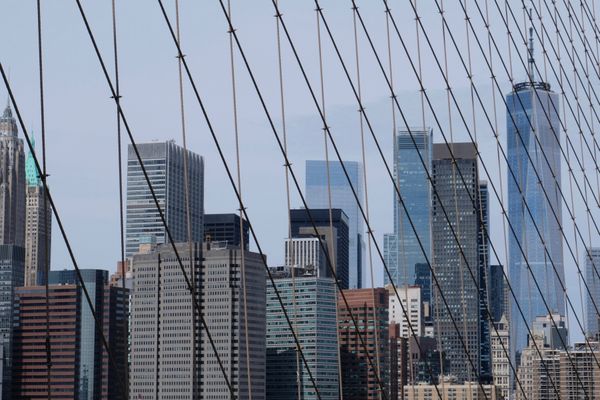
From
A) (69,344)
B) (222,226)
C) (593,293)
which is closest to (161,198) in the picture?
(222,226)

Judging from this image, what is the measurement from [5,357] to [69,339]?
12.8 ft

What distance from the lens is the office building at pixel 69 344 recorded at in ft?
251

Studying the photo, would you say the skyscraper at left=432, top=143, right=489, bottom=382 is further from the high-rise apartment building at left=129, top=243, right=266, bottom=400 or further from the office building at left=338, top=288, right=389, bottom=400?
the office building at left=338, top=288, right=389, bottom=400

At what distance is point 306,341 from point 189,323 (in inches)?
285

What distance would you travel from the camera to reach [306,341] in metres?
69.5

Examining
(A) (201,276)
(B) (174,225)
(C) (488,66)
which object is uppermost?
(B) (174,225)

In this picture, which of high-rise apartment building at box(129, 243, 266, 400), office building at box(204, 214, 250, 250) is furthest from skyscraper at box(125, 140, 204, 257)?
high-rise apartment building at box(129, 243, 266, 400)

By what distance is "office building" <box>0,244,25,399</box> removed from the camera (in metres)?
79.2

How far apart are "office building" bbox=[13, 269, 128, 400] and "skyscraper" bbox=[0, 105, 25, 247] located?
80.9 feet

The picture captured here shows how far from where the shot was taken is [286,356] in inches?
2977

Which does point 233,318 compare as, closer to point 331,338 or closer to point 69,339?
point 331,338

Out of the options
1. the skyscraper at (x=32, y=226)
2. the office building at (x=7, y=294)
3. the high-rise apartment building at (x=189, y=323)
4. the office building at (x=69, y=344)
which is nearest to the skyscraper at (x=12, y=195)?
the skyscraper at (x=32, y=226)

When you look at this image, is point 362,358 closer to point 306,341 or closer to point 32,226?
point 306,341

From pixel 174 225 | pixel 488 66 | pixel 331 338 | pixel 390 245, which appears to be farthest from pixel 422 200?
pixel 488 66
